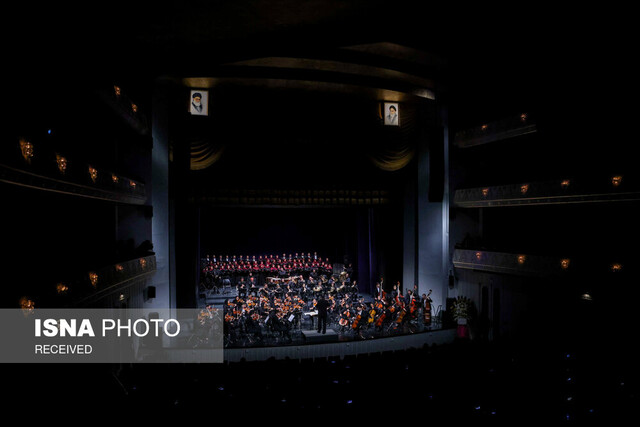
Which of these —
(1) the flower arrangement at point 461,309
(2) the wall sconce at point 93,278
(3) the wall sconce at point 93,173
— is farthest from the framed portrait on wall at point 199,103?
(1) the flower arrangement at point 461,309

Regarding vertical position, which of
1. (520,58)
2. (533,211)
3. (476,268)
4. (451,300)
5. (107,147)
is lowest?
(451,300)

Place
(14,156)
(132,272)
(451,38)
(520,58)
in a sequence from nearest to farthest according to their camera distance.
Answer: (14,156) < (132,272) < (451,38) < (520,58)

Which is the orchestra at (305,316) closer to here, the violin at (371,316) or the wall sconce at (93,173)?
the violin at (371,316)

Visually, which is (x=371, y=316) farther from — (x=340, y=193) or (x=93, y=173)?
(x=93, y=173)

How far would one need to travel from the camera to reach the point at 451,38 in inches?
565

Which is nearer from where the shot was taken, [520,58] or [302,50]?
[302,50]

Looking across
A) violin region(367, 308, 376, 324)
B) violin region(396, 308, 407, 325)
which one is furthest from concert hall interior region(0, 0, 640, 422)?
violin region(396, 308, 407, 325)

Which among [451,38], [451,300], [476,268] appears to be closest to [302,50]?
[451,38]

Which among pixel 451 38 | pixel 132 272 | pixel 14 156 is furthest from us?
pixel 451 38

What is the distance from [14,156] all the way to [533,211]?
Result: 60.7 feet

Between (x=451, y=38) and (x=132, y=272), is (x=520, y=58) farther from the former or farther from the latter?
(x=132, y=272)

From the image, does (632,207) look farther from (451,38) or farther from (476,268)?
(451,38)

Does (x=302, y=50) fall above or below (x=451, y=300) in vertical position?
above

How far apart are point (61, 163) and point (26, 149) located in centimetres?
149
